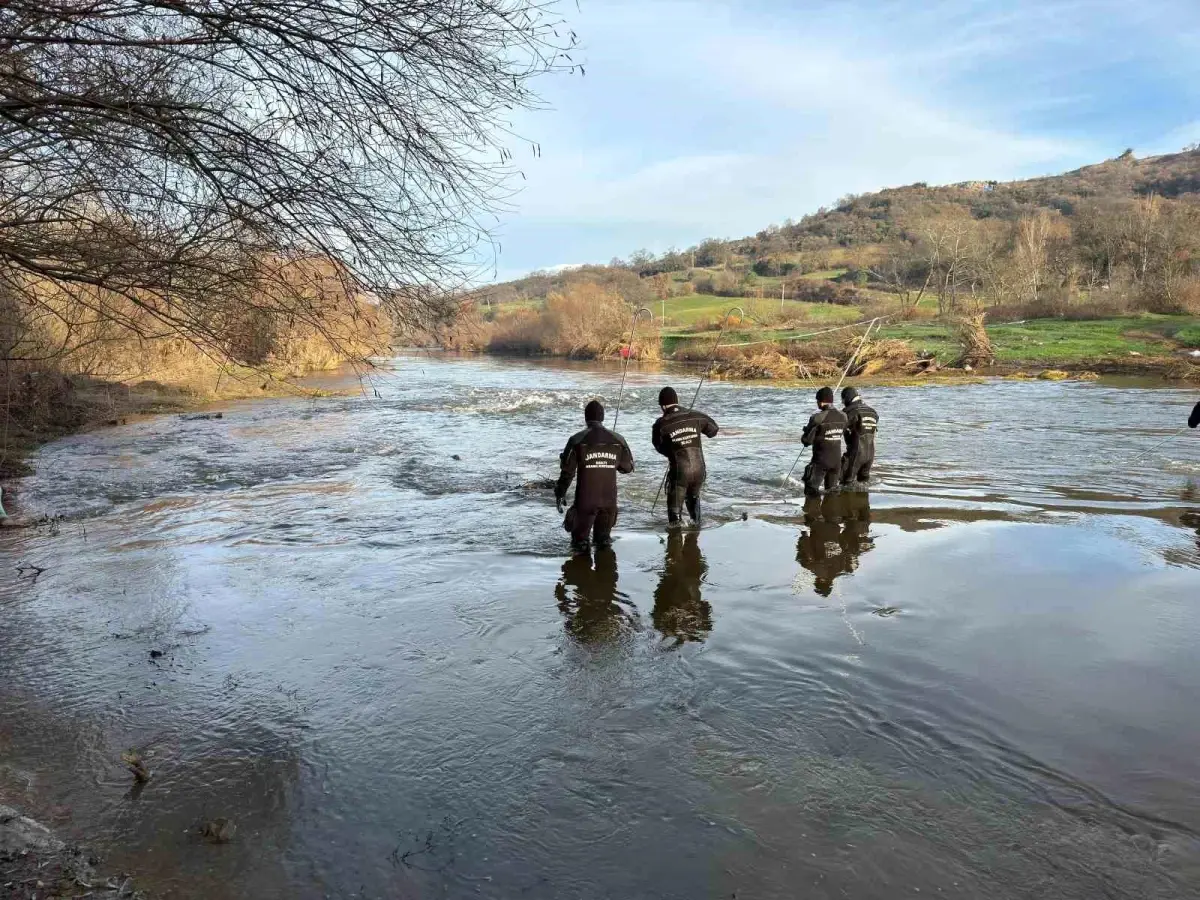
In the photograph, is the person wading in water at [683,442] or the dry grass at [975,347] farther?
the dry grass at [975,347]

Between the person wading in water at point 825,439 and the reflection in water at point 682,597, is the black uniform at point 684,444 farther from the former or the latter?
the person wading in water at point 825,439

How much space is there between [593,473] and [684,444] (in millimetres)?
1709

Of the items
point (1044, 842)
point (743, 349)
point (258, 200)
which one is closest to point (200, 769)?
point (258, 200)

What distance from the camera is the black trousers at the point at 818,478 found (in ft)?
38.8

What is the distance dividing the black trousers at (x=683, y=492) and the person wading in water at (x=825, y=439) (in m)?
2.21

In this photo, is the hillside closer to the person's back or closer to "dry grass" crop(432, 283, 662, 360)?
"dry grass" crop(432, 283, 662, 360)

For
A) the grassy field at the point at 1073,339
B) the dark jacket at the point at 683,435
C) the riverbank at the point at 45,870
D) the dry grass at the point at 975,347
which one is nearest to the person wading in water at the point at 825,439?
the dark jacket at the point at 683,435

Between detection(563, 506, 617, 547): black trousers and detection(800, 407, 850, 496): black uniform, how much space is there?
3864 millimetres

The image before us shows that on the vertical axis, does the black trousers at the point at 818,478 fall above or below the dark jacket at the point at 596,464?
below

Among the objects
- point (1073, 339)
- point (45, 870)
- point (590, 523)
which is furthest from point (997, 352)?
point (45, 870)

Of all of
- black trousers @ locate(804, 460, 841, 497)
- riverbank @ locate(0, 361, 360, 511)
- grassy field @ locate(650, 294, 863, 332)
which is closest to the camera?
black trousers @ locate(804, 460, 841, 497)

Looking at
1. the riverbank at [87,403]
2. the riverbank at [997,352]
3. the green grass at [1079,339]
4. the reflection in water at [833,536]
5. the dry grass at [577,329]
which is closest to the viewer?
the reflection in water at [833,536]

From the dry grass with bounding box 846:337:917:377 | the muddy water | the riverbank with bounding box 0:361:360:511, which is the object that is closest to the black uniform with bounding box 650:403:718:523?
the muddy water

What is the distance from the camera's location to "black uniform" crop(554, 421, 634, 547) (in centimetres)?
870
